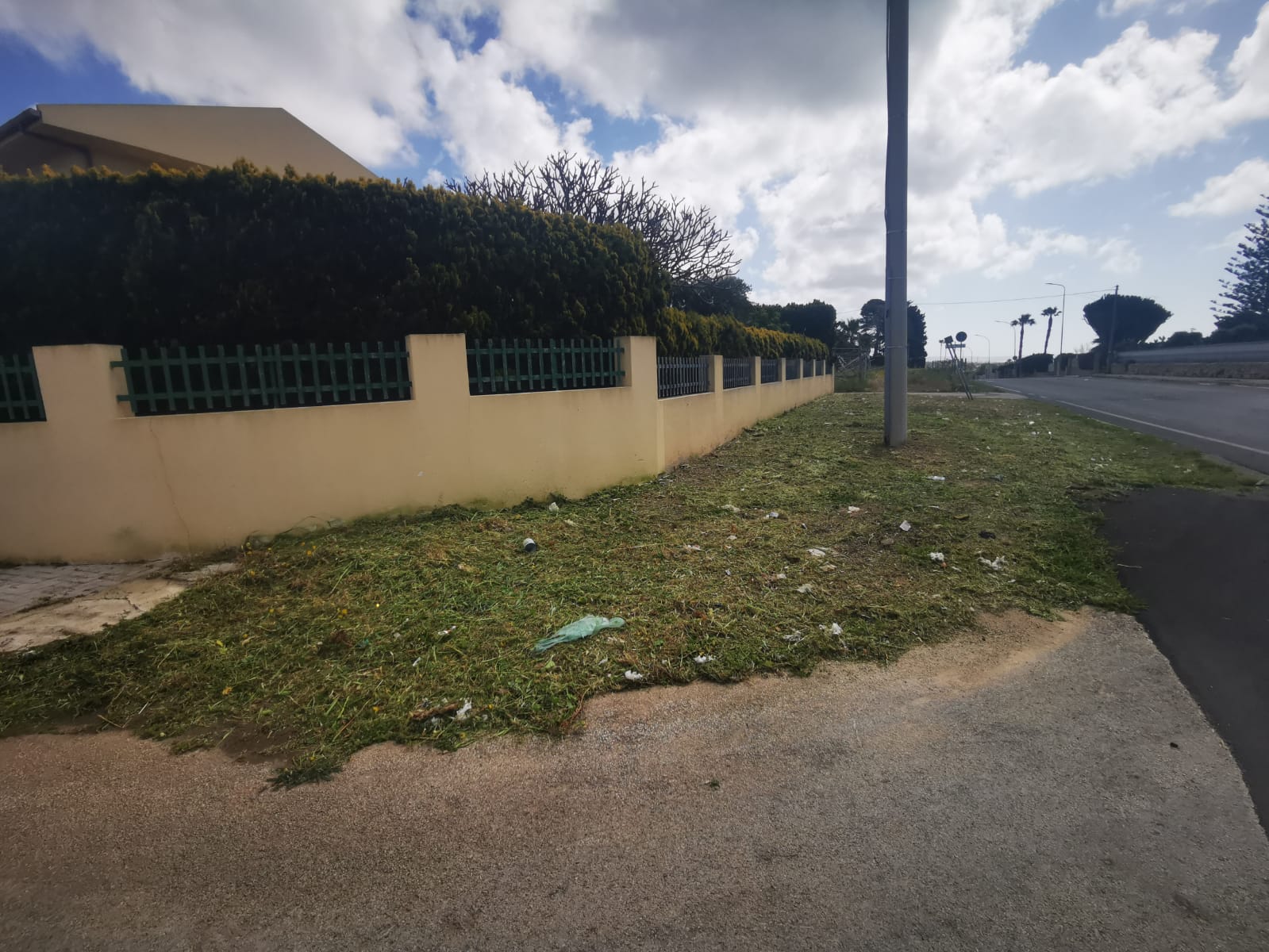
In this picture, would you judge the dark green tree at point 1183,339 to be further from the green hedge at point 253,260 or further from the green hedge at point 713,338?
the green hedge at point 253,260

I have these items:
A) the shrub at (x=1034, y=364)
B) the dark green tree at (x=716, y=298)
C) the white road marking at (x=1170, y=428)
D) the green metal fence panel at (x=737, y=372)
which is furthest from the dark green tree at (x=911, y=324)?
the green metal fence panel at (x=737, y=372)

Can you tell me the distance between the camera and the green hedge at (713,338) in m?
8.97

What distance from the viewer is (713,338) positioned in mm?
11352

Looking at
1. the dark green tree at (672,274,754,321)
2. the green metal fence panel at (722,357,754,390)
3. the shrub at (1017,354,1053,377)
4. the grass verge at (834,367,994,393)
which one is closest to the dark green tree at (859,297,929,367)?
the shrub at (1017,354,1053,377)

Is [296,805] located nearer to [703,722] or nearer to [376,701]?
[376,701]

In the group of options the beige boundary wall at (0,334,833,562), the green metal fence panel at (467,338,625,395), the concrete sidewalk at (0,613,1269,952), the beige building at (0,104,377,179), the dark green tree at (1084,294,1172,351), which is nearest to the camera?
the concrete sidewalk at (0,613,1269,952)

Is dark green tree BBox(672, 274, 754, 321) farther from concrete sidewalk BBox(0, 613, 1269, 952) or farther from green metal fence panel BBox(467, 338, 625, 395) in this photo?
concrete sidewalk BBox(0, 613, 1269, 952)

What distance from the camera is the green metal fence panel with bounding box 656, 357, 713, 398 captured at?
27.9 feet

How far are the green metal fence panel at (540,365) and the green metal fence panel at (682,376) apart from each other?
909mm

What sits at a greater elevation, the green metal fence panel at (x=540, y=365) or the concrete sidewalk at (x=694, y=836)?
the green metal fence panel at (x=540, y=365)

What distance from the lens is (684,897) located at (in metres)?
1.90

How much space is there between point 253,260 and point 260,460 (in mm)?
1754

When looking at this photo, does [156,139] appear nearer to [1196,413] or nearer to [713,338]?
[713,338]

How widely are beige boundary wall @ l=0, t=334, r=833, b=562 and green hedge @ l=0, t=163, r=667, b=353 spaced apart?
66 cm
